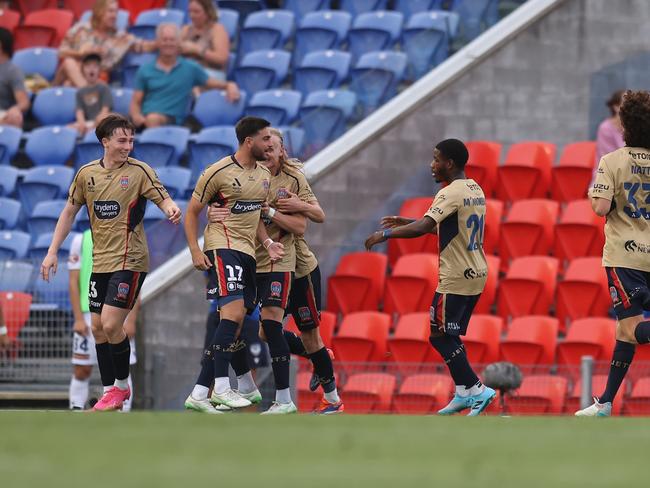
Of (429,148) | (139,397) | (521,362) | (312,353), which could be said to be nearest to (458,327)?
(312,353)

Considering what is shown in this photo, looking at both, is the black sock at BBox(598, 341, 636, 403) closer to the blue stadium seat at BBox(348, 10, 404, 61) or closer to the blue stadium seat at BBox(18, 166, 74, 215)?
the blue stadium seat at BBox(18, 166, 74, 215)

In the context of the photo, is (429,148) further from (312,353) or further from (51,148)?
(312,353)

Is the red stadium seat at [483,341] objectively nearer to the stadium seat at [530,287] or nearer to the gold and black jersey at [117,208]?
the stadium seat at [530,287]

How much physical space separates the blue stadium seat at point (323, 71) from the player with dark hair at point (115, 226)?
758cm

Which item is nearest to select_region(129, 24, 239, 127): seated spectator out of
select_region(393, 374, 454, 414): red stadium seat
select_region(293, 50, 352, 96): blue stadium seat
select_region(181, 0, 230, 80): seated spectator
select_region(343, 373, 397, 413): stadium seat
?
select_region(181, 0, 230, 80): seated spectator

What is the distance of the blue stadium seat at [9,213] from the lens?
17766mm

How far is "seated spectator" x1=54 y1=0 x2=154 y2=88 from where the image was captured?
20.1m

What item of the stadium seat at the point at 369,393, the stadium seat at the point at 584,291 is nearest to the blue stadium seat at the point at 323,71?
the stadium seat at the point at 584,291

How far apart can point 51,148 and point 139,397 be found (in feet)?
14.2

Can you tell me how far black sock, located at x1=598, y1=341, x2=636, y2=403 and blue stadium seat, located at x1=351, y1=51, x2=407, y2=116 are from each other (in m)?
7.50

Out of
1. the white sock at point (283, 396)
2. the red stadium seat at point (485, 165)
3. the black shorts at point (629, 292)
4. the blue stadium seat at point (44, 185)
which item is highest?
the red stadium seat at point (485, 165)

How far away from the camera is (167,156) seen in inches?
699

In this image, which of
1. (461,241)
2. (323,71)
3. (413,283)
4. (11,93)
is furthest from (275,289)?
(11,93)

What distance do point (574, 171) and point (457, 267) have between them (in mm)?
6610
